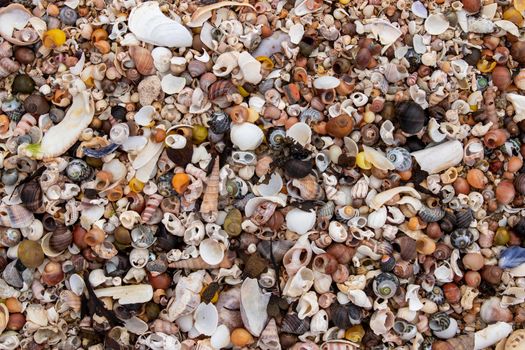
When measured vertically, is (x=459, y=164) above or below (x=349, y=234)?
above

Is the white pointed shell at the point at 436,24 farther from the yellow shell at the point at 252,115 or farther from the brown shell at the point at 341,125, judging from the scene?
the yellow shell at the point at 252,115

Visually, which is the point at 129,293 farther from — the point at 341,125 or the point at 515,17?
the point at 515,17

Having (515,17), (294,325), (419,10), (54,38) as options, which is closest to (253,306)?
(294,325)

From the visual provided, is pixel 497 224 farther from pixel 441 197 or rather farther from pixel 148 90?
pixel 148 90

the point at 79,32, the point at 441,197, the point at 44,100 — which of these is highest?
the point at 79,32

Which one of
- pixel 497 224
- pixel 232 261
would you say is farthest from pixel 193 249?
pixel 497 224

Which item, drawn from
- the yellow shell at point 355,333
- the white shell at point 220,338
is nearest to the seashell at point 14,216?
the white shell at point 220,338

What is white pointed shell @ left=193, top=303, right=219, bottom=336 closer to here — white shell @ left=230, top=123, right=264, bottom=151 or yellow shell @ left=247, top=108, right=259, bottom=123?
white shell @ left=230, top=123, right=264, bottom=151
